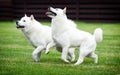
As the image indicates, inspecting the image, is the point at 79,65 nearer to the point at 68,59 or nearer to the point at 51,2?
the point at 68,59

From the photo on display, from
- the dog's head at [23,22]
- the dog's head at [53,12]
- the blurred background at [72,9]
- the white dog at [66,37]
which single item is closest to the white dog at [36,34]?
the dog's head at [23,22]

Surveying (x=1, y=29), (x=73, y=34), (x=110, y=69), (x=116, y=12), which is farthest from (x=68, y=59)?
(x=116, y=12)

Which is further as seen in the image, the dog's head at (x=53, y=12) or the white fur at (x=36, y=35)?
the white fur at (x=36, y=35)

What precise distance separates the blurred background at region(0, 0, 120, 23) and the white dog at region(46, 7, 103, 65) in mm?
18512

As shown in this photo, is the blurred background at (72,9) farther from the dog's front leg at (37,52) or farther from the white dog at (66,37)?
the white dog at (66,37)

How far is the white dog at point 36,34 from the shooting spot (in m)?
11.7

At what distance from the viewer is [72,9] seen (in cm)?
3050

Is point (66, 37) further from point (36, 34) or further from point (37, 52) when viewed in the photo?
point (36, 34)

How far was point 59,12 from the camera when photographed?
11172 millimetres

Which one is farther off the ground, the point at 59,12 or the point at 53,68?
the point at 59,12

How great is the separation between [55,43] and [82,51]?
2.02 ft

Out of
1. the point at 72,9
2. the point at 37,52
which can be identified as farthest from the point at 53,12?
the point at 72,9

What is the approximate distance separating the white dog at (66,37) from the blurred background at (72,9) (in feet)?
60.7

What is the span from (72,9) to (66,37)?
1931cm
